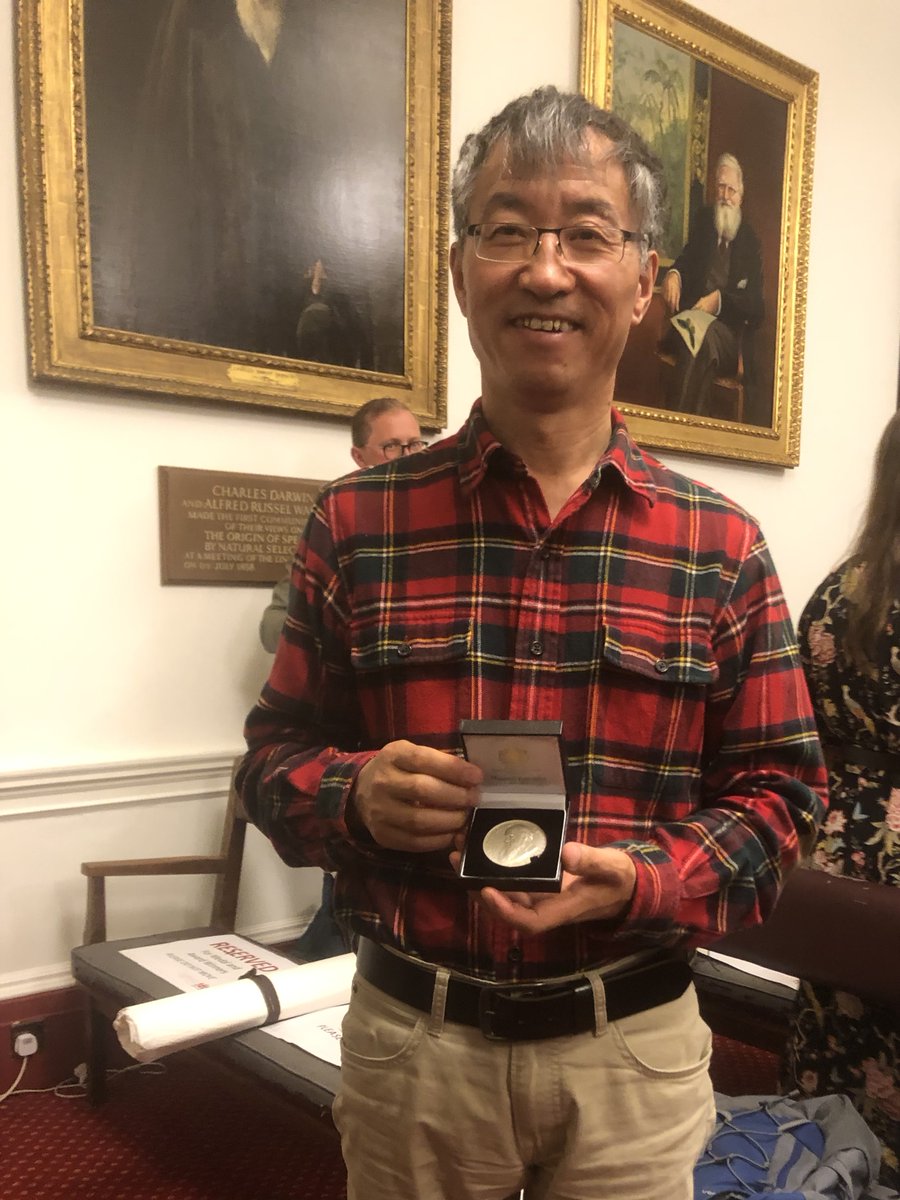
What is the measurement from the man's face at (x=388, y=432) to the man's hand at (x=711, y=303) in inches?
76.6

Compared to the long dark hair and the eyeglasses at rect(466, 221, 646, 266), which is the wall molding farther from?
the eyeglasses at rect(466, 221, 646, 266)

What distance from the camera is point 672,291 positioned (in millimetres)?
4234

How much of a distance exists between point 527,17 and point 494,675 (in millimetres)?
3489

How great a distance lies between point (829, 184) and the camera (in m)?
4.91

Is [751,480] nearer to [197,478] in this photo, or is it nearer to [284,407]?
[284,407]

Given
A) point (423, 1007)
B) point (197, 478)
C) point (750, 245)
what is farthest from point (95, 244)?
point (750, 245)

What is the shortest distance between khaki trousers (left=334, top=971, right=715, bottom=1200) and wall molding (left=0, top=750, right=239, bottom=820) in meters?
2.00

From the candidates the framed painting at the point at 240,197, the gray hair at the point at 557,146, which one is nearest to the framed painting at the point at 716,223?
the framed painting at the point at 240,197

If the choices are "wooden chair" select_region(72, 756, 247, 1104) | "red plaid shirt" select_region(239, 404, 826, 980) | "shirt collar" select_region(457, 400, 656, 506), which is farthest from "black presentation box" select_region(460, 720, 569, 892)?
"wooden chair" select_region(72, 756, 247, 1104)

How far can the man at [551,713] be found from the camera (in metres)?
0.97

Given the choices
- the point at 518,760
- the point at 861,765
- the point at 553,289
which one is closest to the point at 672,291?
the point at 861,765

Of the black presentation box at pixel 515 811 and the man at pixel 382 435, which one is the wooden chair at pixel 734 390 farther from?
the black presentation box at pixel 515 811

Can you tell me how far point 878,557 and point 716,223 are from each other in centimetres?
304

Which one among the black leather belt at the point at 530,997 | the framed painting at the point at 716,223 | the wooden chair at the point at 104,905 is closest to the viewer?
the black leather belt at the point at 530,997
